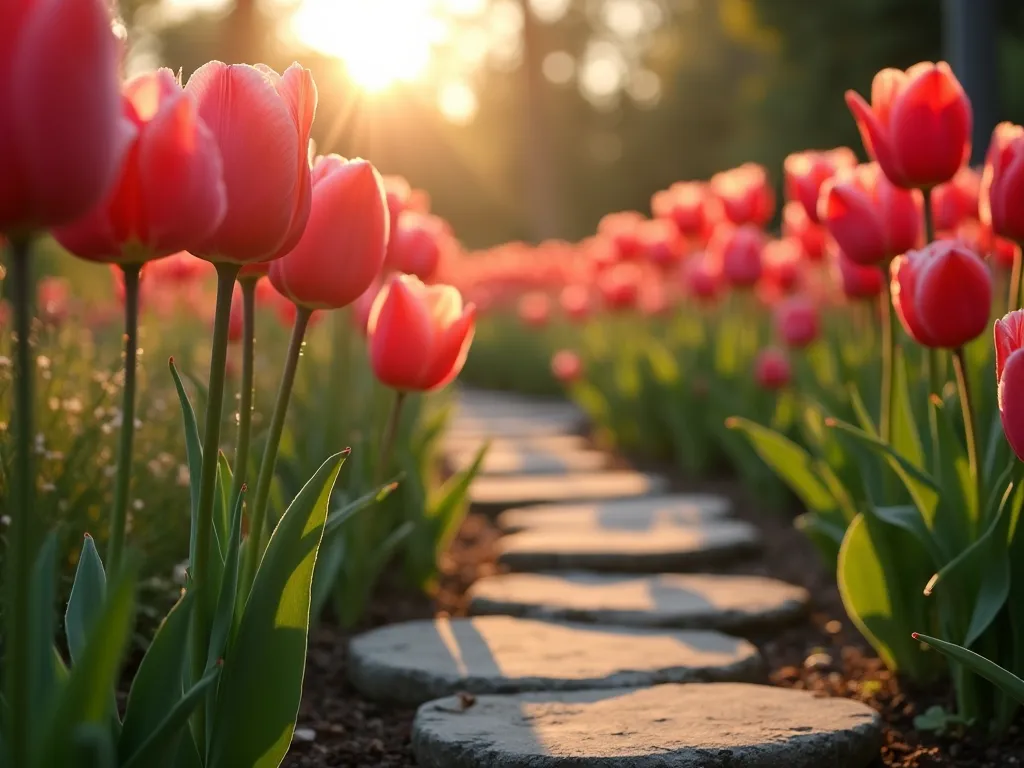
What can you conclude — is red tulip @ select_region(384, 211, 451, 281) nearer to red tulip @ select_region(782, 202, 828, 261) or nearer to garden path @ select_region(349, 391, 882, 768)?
garden path @ select_region(349, 391, 882, 768)

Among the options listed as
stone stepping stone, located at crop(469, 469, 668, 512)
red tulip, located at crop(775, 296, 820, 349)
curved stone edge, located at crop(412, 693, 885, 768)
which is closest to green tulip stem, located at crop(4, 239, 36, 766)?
curved stone edge, located at crop(412, 693, 885, 768)

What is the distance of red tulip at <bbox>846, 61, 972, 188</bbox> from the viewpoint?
1837 mm

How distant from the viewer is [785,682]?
2.24 meters

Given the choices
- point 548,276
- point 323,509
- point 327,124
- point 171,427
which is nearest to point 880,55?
point 327,124

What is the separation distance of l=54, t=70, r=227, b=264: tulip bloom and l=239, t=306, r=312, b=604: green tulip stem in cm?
32

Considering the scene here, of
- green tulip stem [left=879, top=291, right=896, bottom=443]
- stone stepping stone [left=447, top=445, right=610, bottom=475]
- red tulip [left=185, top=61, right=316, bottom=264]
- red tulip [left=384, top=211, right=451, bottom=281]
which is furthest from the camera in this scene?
stone stepping stone [left=447, top=445, right=610, bottom=475]

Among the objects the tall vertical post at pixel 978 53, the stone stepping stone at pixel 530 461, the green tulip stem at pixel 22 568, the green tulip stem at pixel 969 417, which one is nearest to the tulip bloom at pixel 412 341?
the green tulip stem at pixel 969 417

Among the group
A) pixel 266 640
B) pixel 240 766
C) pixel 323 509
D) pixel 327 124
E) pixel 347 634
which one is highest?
pixel 327 124

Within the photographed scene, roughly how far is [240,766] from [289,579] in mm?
210

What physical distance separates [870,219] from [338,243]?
42.9 inches

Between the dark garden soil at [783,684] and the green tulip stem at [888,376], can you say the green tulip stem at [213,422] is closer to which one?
the dark garden soil at [783,684]

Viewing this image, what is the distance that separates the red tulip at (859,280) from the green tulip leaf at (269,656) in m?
1.74

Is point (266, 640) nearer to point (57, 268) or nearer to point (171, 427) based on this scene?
point (171, 427)

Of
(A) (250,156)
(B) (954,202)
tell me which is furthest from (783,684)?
(A) (250,156)
